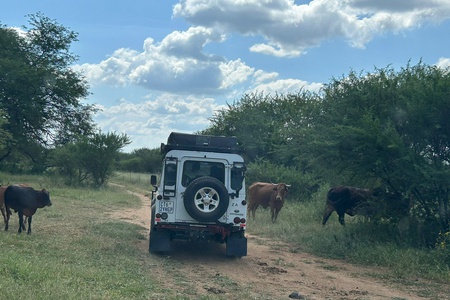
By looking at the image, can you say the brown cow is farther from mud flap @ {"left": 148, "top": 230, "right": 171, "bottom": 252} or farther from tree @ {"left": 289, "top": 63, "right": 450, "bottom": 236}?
mud flap @ {"left": 148, "top": 230, "right": 171, "bottom": 252}

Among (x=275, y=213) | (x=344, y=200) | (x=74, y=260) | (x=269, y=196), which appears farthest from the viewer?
(x=269, y=196)

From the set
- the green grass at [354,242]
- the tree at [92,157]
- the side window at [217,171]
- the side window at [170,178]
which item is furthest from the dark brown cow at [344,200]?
the tree at [92,157]

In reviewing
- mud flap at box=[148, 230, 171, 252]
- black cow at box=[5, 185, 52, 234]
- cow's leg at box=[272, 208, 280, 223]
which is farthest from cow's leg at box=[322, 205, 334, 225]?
black cow at box=[5, 185, 52, 234]

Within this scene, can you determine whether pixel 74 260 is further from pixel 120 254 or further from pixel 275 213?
pixel 275 213

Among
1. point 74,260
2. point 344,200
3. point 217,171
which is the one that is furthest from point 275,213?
point 74,260

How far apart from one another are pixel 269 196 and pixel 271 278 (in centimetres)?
909

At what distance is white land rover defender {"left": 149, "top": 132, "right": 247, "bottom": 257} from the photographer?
36.7ft

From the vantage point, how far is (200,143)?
12148mm

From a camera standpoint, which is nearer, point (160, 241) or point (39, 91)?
point (160, 241)

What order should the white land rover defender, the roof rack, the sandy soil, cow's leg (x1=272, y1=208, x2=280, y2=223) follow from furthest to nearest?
1. cow's leg (x1=272, y1=208, x2=280, y2=223)
2. the roof rack
3. the white land rover defender
4. the sandy soil

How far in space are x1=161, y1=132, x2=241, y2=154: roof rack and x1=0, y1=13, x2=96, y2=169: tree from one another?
27.8 metres

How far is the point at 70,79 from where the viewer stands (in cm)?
4175

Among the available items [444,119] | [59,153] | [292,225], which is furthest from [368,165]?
[59,153]

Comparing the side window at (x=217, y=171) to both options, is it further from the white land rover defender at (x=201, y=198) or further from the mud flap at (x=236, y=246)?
the mud flap at (x=236, y=246)
